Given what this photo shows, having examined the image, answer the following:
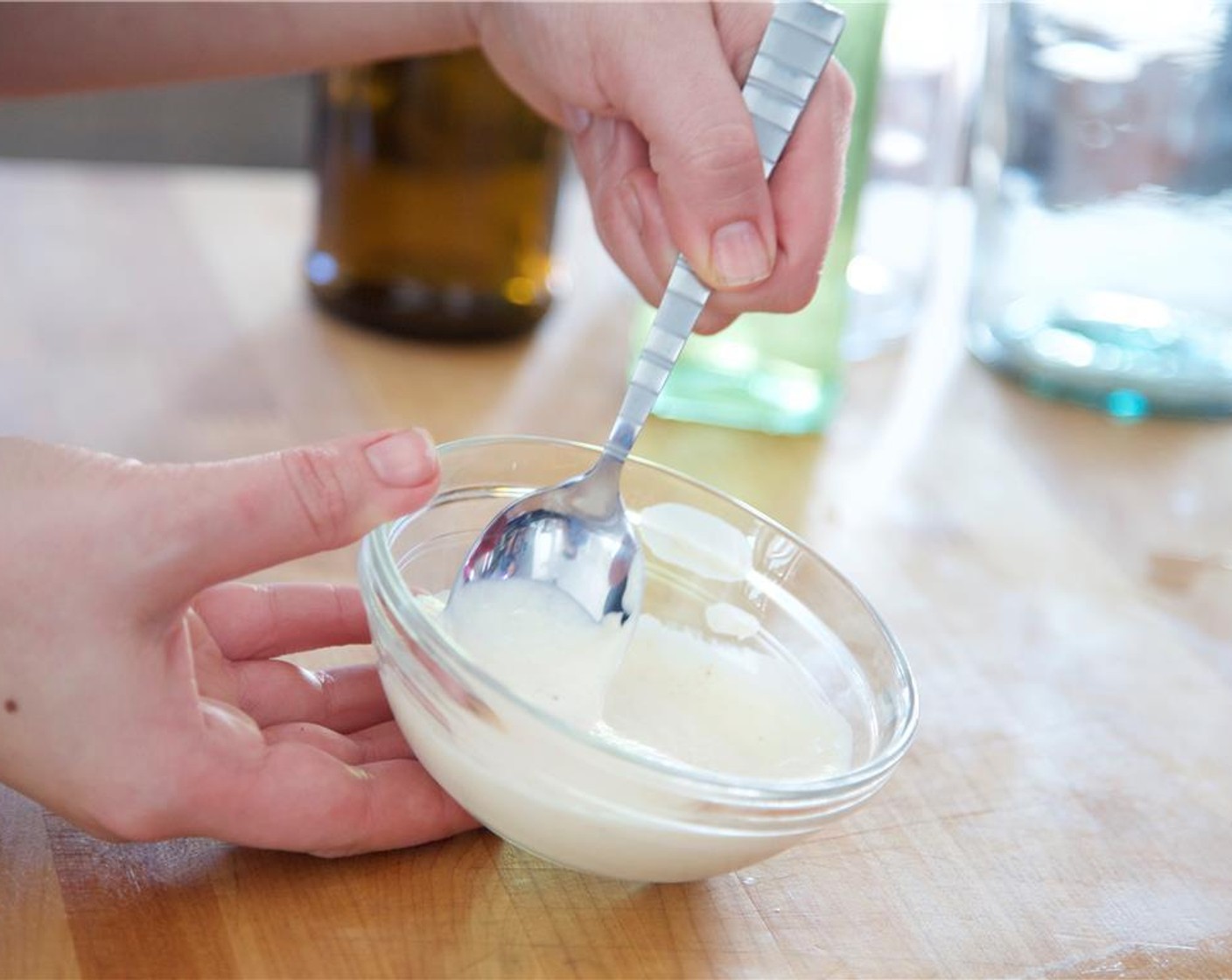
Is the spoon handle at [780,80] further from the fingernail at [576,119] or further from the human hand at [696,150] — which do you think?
the fingernail at [576,119]

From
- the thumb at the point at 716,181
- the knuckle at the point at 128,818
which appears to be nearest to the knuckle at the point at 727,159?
the thumb at the point at 716,181

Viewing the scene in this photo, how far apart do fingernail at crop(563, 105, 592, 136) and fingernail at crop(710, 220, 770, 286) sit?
0.16 m

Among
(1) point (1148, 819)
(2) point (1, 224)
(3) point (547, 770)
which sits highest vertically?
(3) point (547, 770)

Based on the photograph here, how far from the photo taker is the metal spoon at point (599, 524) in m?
0.65

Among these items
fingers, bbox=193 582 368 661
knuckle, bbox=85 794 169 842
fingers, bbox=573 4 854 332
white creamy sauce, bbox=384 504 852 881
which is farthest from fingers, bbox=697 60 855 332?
knuckle, bbox=85 794 169 842

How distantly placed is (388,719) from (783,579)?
18 cm

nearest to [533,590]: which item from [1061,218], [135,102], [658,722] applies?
[658,722]

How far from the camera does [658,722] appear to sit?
2.13 feet

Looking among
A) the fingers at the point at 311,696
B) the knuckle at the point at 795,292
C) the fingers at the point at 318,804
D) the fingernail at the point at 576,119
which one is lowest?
the fingers at the point at 311,696

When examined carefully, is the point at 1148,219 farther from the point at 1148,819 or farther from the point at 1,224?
the point at 1,224

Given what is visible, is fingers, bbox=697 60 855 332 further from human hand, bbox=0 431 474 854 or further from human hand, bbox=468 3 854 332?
human hand, bbox=0 431 474 854

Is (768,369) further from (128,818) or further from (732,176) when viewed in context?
(128,818)

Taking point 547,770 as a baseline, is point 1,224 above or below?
below

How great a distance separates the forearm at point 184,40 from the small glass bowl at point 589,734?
0.36 m
